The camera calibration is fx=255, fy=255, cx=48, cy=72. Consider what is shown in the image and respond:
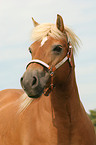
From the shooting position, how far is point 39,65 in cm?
386

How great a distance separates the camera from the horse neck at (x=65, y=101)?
4168 millimetres

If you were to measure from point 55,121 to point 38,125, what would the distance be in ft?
0.96

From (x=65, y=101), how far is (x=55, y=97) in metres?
0.18

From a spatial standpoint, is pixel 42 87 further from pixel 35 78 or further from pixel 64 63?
pixel 64 63

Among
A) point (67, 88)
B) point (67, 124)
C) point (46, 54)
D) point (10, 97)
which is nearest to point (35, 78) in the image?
point (46, 54)

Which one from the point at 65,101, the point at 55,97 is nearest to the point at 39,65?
the point at 55,97

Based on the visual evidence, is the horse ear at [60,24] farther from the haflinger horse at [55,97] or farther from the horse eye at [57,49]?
the horse eye at [57,49]

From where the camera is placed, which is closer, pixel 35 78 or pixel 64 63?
pixel 35 78

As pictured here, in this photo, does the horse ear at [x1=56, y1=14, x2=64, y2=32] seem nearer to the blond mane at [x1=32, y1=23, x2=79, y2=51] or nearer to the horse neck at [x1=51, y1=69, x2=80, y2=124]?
the blond mane at [x1=32, y1=23, x2=79, y2=51]

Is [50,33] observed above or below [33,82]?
above

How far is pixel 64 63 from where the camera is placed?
4.13 m

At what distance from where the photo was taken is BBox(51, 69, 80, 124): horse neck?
4.17 meters

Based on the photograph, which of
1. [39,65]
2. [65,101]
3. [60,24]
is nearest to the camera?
[39,65]

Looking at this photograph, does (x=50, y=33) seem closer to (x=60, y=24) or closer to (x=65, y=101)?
(x=60, y=24)
